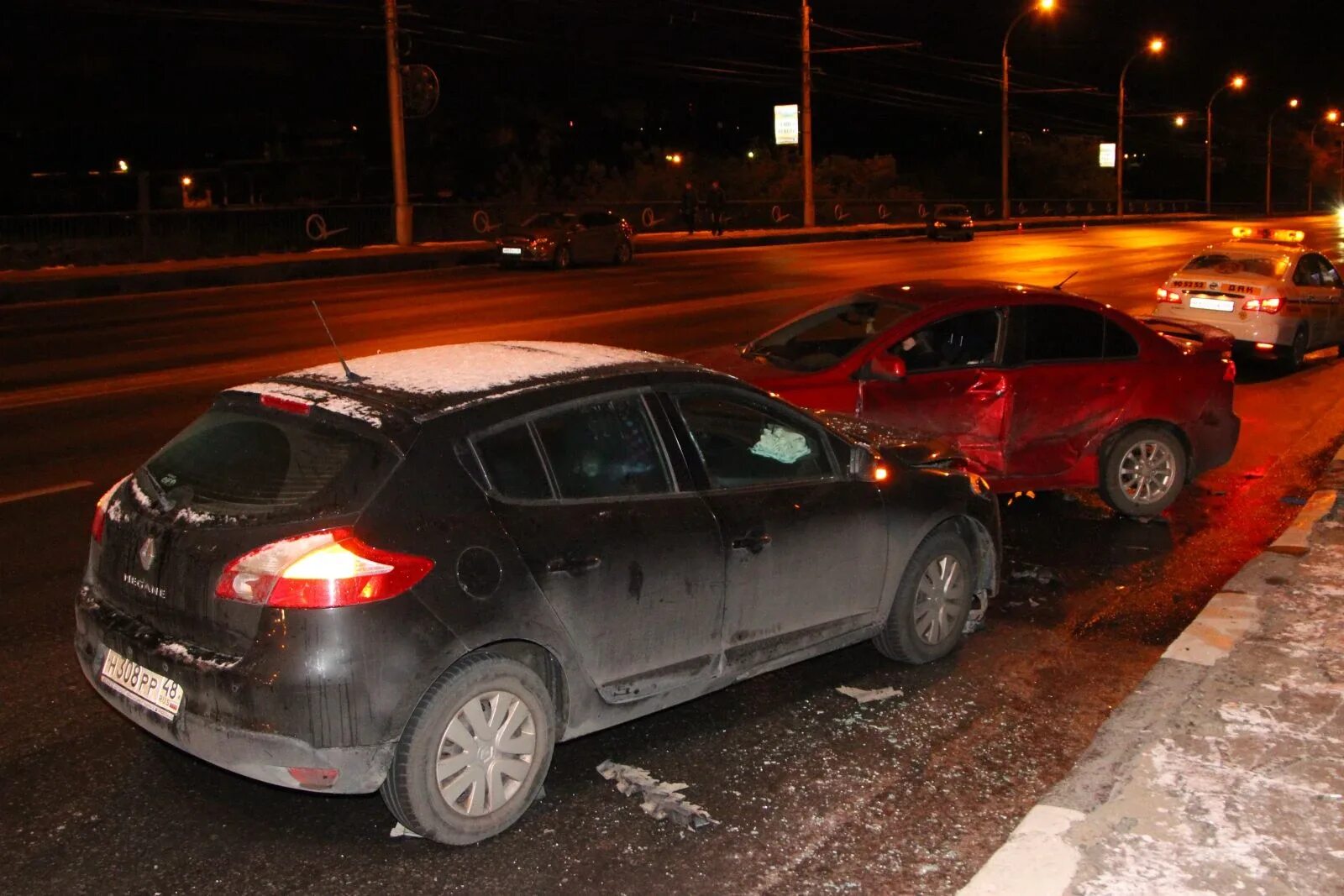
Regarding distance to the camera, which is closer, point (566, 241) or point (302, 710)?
point (302, 710)

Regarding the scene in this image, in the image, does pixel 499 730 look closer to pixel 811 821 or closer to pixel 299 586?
pixel 299 586

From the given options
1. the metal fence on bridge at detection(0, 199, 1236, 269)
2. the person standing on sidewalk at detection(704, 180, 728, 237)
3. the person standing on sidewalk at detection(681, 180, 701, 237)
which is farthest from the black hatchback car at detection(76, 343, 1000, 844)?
the person standing on sidewalk at detection(704, 180, 728, 237)

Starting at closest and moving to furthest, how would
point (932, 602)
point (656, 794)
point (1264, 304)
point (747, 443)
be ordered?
1. point (656, 794)
2. point (747, 443)
3. point (932, 602)
4. point (1264, 304)

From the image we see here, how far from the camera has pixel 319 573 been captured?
3912 mm

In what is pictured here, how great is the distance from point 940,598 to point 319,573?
9.65 ft

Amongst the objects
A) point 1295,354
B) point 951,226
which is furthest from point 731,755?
point 951,226

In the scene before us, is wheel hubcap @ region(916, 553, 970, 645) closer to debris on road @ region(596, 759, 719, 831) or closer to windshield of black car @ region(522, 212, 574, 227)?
debris on road @ region(596, 759, 719, 831)

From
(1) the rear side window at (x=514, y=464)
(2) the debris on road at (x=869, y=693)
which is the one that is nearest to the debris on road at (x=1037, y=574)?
(2) the debris on road at (x=869, y=693)

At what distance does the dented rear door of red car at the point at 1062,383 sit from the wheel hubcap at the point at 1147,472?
12.0 inches

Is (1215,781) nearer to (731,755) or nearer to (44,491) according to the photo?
(731,755)

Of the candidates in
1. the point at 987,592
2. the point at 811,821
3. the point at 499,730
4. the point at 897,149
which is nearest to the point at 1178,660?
the point at 987,592

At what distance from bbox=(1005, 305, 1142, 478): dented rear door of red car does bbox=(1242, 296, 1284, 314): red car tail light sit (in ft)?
26.8

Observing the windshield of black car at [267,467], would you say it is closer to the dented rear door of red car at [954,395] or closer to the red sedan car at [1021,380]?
the red sedan car at [1021,380]

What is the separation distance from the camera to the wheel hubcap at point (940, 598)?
5.77 meters
